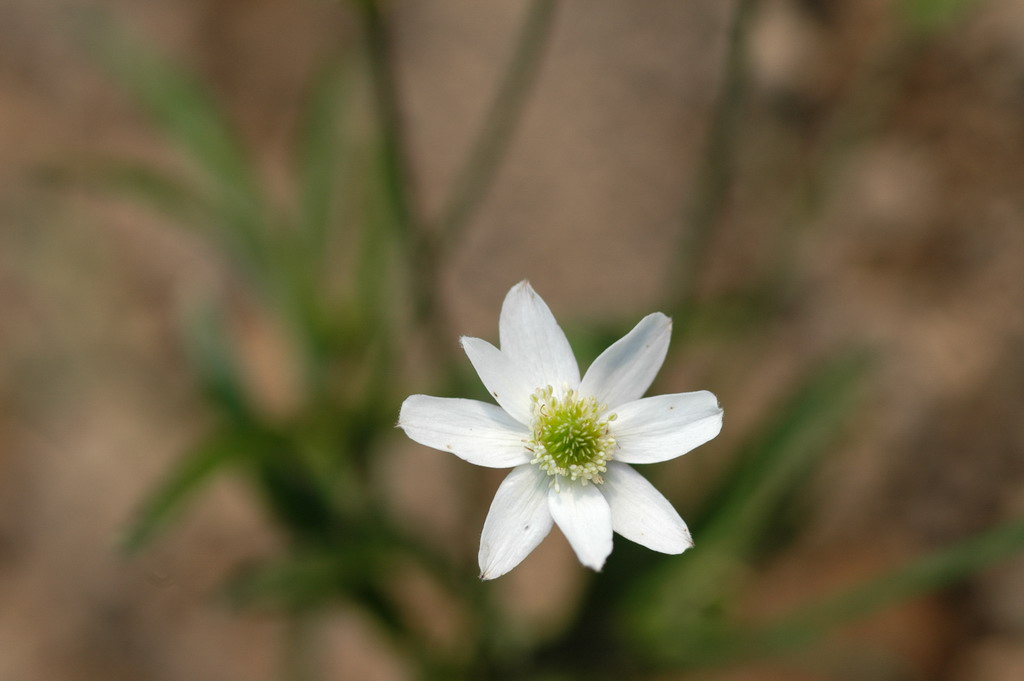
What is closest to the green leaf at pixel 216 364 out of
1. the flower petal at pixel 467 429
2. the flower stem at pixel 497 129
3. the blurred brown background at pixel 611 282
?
the blurred brown background at pixel 611 282

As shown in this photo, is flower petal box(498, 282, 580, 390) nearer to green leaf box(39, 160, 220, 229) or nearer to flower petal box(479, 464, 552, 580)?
flower petal box(479, 464, 552, 580)

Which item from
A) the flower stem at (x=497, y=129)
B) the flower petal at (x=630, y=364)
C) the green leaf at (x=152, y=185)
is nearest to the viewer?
the flower petal at (x=630, y=364)

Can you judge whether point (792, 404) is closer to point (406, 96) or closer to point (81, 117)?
point (406, 96)

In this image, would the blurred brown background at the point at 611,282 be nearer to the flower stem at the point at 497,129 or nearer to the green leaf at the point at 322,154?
the flower stem at the point at 497,129

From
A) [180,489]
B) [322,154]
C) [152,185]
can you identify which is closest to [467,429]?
[180,489]

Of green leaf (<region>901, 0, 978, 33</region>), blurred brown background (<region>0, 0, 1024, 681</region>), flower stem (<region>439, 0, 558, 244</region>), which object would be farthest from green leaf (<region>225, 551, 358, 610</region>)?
green leaf (<region>901, 0, 978, 33</region>)

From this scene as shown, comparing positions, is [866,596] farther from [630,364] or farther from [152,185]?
→ [152,185]

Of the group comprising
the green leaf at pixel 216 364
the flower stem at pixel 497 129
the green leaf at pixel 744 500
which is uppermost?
the flower stem at pixel 497 129
